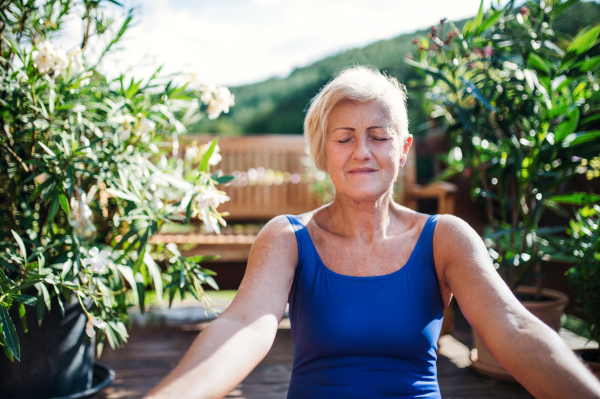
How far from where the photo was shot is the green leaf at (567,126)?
191 centimetres

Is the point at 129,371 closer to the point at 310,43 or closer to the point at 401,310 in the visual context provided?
the point at 401,310

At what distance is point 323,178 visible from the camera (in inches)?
139

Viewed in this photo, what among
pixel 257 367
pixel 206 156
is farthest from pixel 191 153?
pixel 257 367

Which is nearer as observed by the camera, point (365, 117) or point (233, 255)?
point (365, 117)

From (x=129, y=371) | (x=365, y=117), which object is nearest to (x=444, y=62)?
(x=365, y=117)

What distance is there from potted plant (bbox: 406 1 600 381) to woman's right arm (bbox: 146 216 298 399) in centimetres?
126

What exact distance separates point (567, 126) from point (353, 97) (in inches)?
51.1

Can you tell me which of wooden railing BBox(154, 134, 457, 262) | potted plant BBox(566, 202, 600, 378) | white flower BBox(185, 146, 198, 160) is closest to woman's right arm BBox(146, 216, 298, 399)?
white flower BBox(185, 146, 198, 160)

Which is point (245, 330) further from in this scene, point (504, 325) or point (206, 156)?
point (206, 156)

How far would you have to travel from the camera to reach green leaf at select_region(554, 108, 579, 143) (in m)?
1.91

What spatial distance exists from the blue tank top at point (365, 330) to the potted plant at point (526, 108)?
1031 millimetres

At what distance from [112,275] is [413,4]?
2.81m

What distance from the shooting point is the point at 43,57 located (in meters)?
1.38

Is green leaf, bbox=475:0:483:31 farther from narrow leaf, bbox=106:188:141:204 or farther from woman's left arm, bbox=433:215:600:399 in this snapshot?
narrow leaf, bbox=106:188:141:204
